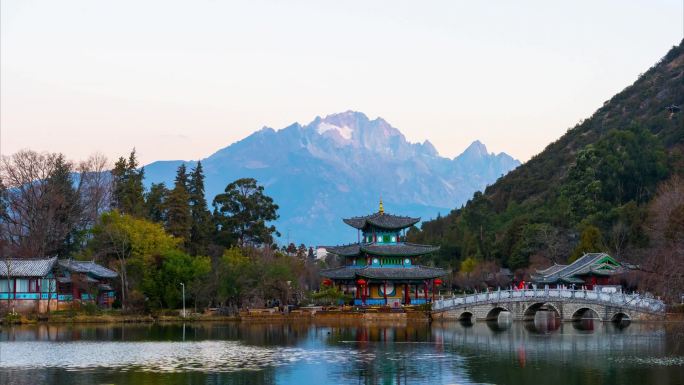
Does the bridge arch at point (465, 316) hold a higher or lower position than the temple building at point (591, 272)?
lower

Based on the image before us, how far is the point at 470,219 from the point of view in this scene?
115 meters

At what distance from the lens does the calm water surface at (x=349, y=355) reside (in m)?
36.1

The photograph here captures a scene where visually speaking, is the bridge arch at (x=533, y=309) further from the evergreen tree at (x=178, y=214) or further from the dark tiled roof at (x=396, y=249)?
the evergreen tree at (x=178, y=214)

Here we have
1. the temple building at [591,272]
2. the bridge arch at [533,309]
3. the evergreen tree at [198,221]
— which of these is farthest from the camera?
the evergreen tree at [198,221]

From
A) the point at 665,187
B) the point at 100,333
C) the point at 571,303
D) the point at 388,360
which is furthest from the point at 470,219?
the point at 388,360

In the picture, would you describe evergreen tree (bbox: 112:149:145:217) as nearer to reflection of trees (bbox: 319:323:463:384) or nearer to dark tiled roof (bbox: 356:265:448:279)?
dark tiled roof (bbox: 356:265:448:279)

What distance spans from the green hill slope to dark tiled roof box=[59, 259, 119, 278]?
39837 mm

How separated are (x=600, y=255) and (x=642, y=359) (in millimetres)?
36019

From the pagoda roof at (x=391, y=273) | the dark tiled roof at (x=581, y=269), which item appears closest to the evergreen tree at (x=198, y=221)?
the pagoda roof at (x=391, y=273)

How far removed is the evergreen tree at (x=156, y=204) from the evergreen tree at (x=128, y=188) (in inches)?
26.4

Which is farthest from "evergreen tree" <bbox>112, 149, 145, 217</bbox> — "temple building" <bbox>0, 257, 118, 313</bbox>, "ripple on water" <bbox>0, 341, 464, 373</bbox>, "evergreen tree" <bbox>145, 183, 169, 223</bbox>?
"ripple on water" <bbox>0, 341, 464, 373</bbox>

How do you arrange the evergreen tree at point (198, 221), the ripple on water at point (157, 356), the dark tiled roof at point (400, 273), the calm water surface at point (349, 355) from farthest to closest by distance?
the evergreen tree at point (198, 221) → the dark tiled roof at point (400, 273) → the ripple on water at point (157, 356) → the calm water surface at point (349, 355)

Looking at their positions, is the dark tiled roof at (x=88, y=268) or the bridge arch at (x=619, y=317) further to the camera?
the dark tiled roof at (x=88, y=268)

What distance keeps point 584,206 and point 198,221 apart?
38234 mm
